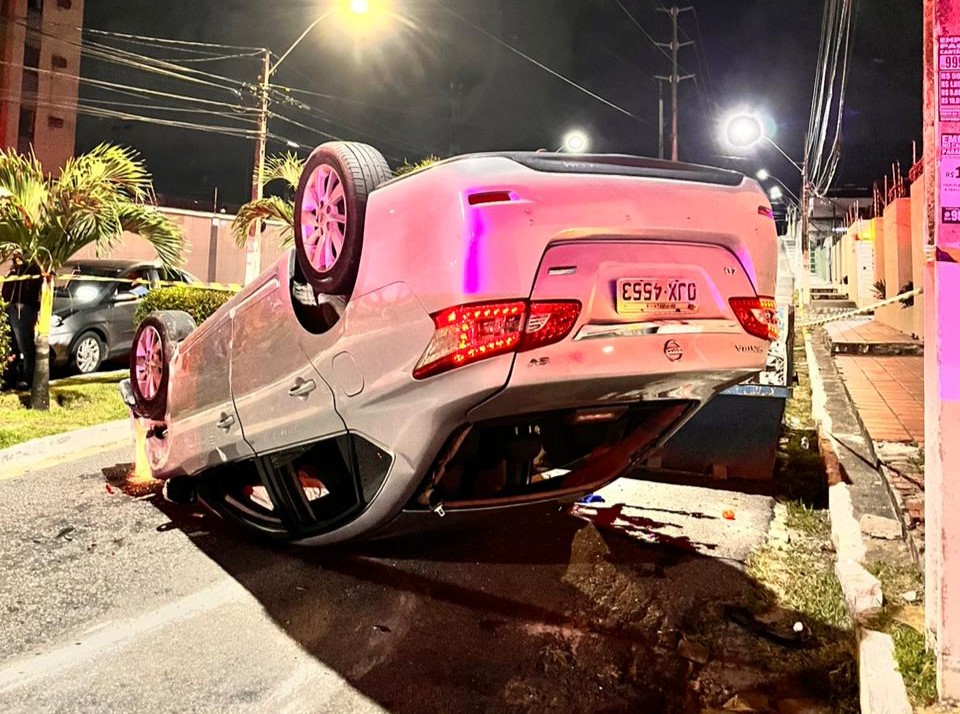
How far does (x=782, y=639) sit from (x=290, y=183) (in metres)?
11.5

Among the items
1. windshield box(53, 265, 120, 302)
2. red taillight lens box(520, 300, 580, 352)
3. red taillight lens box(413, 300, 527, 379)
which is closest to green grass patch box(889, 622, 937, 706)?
red taillight lens box(520, 300, 580, 352)

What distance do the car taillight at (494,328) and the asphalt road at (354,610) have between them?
1.33 meters

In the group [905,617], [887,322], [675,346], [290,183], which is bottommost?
[905,617]

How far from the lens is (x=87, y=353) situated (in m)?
9.72

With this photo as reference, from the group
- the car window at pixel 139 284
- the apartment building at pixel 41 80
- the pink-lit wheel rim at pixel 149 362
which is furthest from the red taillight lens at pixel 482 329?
the apartment building at pixel 41 80

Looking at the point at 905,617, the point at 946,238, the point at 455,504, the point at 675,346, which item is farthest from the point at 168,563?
the point at 946,238

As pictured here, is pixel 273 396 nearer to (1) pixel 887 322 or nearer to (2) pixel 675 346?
(2) pixel 675 346

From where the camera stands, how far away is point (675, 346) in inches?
102

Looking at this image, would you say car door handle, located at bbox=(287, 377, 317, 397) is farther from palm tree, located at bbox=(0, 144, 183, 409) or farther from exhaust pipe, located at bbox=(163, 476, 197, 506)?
palm tree, located at bbox=(0, 144, 183, 409)

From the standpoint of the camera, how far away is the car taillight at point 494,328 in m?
2.31

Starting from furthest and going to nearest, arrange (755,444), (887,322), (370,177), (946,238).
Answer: (887,322) → (755,444) → (370,177) → (946,238)

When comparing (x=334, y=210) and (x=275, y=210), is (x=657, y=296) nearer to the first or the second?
(x=334, y=210)

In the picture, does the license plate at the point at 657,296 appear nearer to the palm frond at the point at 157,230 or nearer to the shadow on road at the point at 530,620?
the shadow on road at the point at 530,620

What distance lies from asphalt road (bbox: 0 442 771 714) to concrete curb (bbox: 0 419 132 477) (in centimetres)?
109
